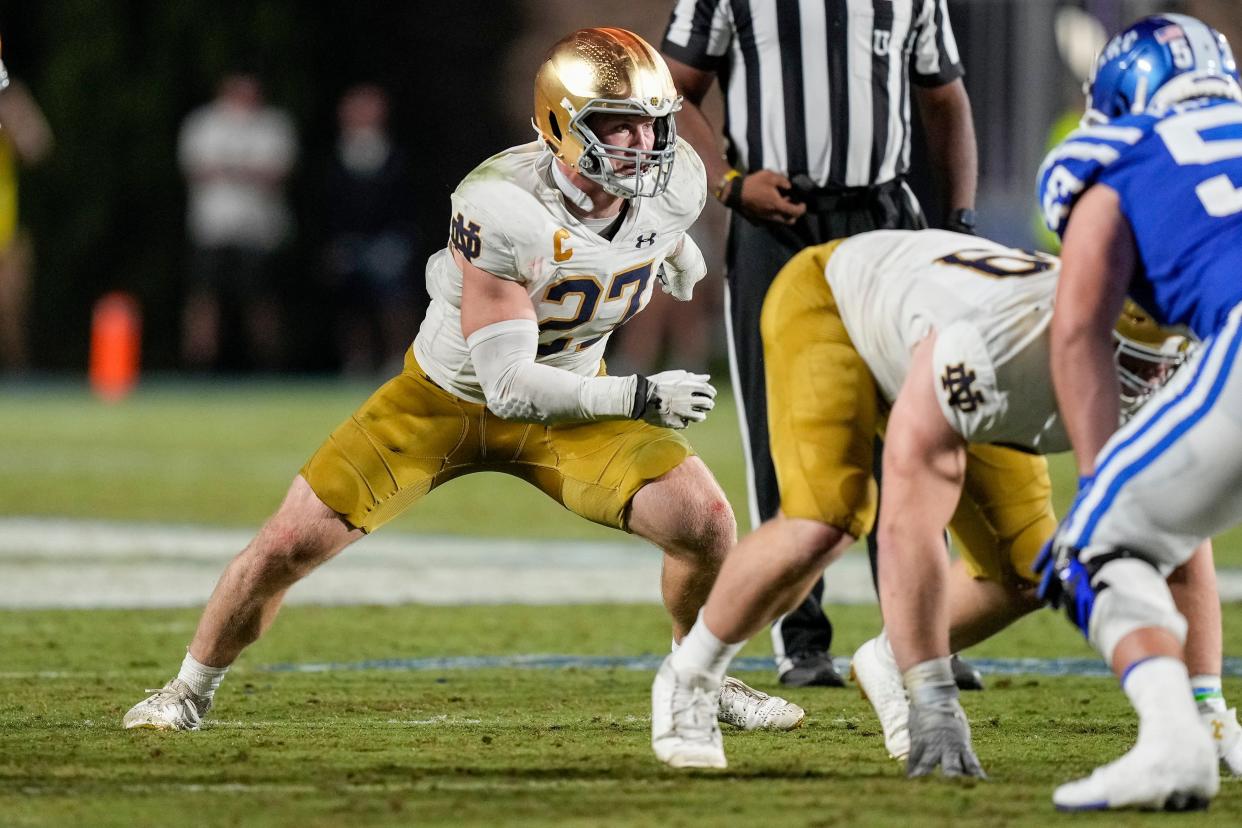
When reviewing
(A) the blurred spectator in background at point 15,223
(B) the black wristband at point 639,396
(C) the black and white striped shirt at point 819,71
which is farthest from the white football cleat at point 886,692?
(A) the blurred spectator in background at point 15,223

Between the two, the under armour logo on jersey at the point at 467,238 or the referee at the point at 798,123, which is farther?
the referee at the point at 798,123

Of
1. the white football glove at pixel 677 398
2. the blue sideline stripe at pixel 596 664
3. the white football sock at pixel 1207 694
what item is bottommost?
the blue sideline stripe at pixel 596 664

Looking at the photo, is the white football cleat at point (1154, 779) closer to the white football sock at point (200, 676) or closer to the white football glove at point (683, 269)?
the white football glove at point (683, 269)

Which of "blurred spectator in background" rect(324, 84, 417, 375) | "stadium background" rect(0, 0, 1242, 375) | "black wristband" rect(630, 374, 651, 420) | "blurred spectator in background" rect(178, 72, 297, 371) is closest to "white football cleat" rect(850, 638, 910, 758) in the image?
"black wristband" rect(630, 374, 651, 420)

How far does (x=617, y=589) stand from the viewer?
252 inches

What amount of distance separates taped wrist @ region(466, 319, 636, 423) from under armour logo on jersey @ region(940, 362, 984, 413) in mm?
716

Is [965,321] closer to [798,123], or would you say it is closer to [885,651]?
[885,651]

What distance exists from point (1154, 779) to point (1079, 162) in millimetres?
864

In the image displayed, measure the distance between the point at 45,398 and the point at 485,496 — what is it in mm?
5470

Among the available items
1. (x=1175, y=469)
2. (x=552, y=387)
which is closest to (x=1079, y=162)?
(x=1175, y=469)

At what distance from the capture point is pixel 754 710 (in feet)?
13.6

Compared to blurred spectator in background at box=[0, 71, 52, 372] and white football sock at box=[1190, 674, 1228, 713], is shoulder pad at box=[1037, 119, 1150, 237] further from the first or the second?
blurred spectator in background at box=[0, 71, 52, 372]

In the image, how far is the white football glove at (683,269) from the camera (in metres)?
4.36

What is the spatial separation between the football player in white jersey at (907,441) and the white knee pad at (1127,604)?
31cm
